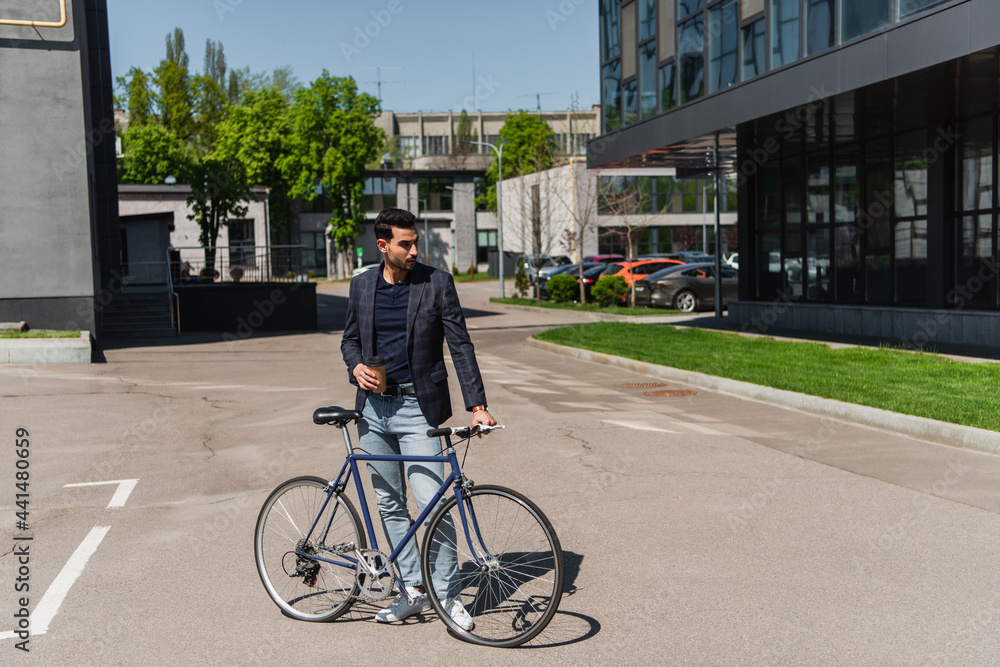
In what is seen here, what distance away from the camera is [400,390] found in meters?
4.69

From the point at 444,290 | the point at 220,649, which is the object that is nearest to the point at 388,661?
the point at 220,649

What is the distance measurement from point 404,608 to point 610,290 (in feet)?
100

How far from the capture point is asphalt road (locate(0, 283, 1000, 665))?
453 centimetres

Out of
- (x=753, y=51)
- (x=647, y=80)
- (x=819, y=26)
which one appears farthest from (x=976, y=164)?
(x=647, y=80)

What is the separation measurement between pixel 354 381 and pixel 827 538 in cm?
328

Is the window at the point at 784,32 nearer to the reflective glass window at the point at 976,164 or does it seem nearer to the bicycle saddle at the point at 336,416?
the reflective glass window at the point at 976,164

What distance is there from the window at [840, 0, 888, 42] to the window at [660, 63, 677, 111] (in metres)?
6.21

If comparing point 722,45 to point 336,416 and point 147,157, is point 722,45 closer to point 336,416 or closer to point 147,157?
point 336,416

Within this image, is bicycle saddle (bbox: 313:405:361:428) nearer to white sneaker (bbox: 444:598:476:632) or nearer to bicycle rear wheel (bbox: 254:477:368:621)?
bicycle rear wheel (bbox: 254:477:368:621)

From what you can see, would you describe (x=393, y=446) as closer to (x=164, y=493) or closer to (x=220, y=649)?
(x=220, y=649)

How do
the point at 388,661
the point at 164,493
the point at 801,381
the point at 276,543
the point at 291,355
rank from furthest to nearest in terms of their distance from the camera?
1. the point at 291,355
2. the point at 801,381
3. the point at 164,493
4. the point at 276,543
5. the point at 388,661

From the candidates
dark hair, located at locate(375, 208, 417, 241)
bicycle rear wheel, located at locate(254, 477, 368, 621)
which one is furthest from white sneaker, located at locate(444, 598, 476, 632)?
dark hair, located at locate(375, 208, 417, 241)

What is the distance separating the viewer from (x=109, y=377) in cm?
1633

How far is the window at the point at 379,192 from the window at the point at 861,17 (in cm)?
6843
